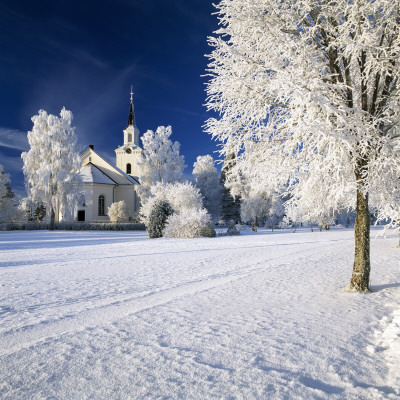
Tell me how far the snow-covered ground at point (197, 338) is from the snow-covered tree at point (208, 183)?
1469 inches

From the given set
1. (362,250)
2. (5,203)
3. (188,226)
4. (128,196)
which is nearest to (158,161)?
(128,196)

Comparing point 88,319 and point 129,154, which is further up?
point 129,154

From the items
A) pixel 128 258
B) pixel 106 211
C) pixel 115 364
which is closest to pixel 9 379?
pixel 115 364

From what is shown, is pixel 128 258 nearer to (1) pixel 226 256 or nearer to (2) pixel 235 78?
(1) pixel 226 256

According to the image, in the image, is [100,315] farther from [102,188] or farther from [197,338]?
[102,188]

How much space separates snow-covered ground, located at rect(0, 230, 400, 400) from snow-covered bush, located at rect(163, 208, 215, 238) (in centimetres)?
1415

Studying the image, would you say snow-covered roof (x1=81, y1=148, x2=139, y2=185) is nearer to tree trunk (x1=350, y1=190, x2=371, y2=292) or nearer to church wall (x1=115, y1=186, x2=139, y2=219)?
church wall (x1=115, y1=186, x2=139, y2=219)

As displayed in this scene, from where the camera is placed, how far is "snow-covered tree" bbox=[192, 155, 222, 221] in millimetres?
45031

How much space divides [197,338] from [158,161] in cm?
3387

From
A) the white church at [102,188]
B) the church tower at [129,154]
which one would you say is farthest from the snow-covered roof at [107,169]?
the church tower at [129,154]

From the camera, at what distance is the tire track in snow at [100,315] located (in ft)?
12.0

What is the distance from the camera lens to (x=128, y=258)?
11.2 meters

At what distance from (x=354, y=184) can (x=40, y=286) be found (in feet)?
22.9

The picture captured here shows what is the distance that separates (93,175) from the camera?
1508 inches
